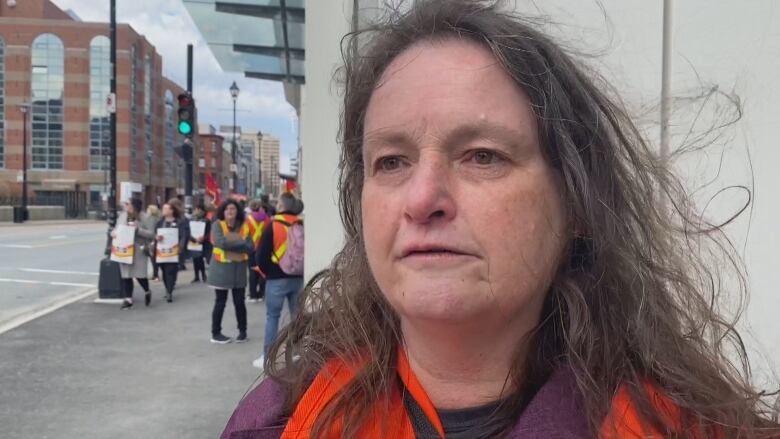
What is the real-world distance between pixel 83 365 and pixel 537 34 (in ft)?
21.7

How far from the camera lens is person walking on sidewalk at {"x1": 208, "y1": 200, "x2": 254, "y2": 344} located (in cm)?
754

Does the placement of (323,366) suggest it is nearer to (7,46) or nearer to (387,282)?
(387,282)

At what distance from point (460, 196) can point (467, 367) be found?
373 millimetres

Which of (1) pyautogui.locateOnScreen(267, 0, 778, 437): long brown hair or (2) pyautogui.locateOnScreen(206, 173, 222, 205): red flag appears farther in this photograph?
(2) pyautogui.locateOnScreen(206, 173, 222, 205): red flag

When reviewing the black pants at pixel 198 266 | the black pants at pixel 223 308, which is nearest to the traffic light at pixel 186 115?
the black pants at pixel 198 266

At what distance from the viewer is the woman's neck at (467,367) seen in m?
1.26

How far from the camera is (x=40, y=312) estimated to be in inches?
378

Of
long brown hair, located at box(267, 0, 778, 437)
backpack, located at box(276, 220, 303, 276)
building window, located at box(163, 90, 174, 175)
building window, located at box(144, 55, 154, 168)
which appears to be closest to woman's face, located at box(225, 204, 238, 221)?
backpack, located at box(276, 220, 303, 276)

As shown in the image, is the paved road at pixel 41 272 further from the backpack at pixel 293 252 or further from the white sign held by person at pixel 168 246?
the backpack at pixel 293 252

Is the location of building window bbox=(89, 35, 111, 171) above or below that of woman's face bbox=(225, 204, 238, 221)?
above

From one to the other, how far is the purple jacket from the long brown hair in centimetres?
3

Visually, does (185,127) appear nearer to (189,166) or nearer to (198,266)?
(189,166)

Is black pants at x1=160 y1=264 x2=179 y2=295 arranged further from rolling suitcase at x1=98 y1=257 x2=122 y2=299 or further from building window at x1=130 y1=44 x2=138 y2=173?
building window at x1=130 y1=44 x2=138 y2=173

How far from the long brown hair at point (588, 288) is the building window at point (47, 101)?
81.9 meters
